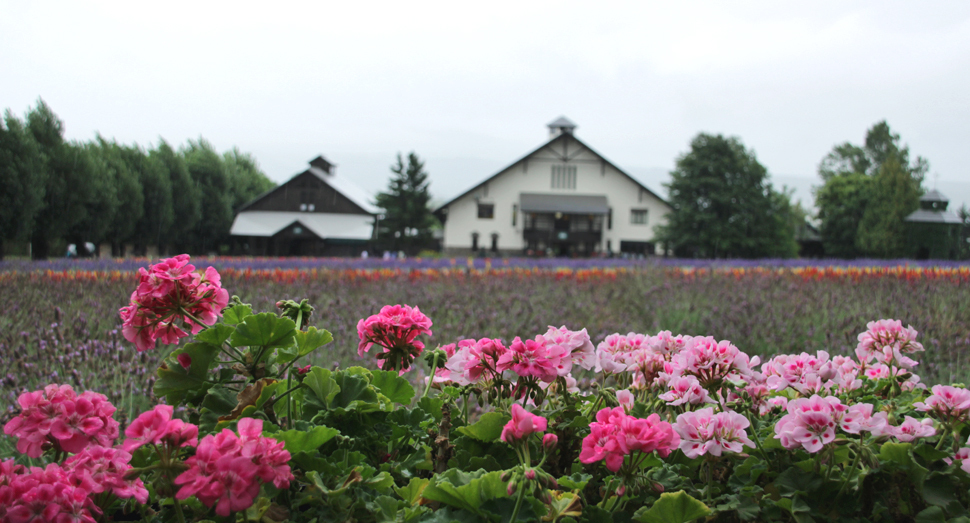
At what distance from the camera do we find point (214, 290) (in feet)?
3.68

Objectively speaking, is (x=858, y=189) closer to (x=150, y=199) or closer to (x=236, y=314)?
(x=150, y=199)

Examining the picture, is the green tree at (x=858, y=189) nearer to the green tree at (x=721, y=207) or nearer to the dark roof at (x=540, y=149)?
the green tree at (x=721, y=207)

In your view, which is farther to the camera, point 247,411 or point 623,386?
point 623,386

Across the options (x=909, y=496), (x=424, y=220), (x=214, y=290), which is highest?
(x=424, y=220)

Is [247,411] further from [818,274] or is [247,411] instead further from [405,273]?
[818,274]

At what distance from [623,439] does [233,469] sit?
1.76 feet

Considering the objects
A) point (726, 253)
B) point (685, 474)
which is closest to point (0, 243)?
point (685, 474)

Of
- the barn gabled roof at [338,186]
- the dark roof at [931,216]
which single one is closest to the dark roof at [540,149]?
the barn gabled roof at [338,186]

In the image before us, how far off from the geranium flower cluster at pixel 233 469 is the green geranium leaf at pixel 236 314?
1.32ft

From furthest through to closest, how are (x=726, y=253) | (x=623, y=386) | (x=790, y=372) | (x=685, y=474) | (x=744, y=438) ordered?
(x=726, y=253)
(x=623, y=386)
(x=790, y=372)
(x=685, y=474)
(x=744, y=438)

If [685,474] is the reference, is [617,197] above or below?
above

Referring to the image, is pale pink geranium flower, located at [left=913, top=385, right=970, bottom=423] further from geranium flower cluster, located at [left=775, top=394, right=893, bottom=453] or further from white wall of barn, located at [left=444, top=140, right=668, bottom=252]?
white wall of barn, located at [left=444, top=140, right=668, bottom=252]

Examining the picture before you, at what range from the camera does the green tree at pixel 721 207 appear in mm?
32750

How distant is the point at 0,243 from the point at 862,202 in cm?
3907
